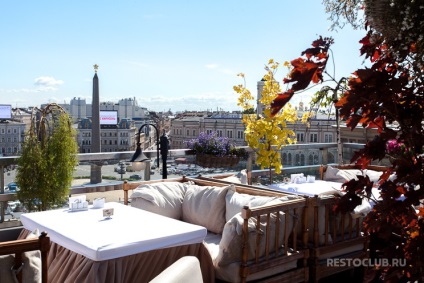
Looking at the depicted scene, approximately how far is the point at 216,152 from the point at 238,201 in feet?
6.21

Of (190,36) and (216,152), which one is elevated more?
(190,36)

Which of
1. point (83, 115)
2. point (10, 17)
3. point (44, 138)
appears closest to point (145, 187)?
point (44, 138)

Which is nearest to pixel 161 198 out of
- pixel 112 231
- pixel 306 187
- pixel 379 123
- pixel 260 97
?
pixel 112 231

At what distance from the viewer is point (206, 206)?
4.37 m

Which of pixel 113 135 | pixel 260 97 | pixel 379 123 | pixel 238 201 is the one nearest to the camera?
pixel 379 123

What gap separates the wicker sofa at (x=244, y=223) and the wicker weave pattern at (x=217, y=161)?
124cm

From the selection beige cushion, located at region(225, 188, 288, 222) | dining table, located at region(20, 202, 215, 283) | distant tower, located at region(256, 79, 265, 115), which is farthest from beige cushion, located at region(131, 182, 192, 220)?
distant tower, located at region(256, 79, 265, 115)

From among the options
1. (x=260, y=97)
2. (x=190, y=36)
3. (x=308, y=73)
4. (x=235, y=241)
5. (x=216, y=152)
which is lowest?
(x=235, y=241)

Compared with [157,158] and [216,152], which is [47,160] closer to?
[157,158]

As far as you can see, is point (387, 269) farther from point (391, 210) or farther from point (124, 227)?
point (124, 227)

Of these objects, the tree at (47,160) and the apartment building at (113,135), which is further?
the apartment building at (113,135)

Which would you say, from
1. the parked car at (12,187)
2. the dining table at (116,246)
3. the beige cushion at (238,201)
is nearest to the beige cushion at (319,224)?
the beige cushion at (238,201)

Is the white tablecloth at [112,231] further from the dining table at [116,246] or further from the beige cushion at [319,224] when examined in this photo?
the beige cushion at [319,224]

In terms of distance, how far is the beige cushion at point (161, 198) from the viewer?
4.44 meters
